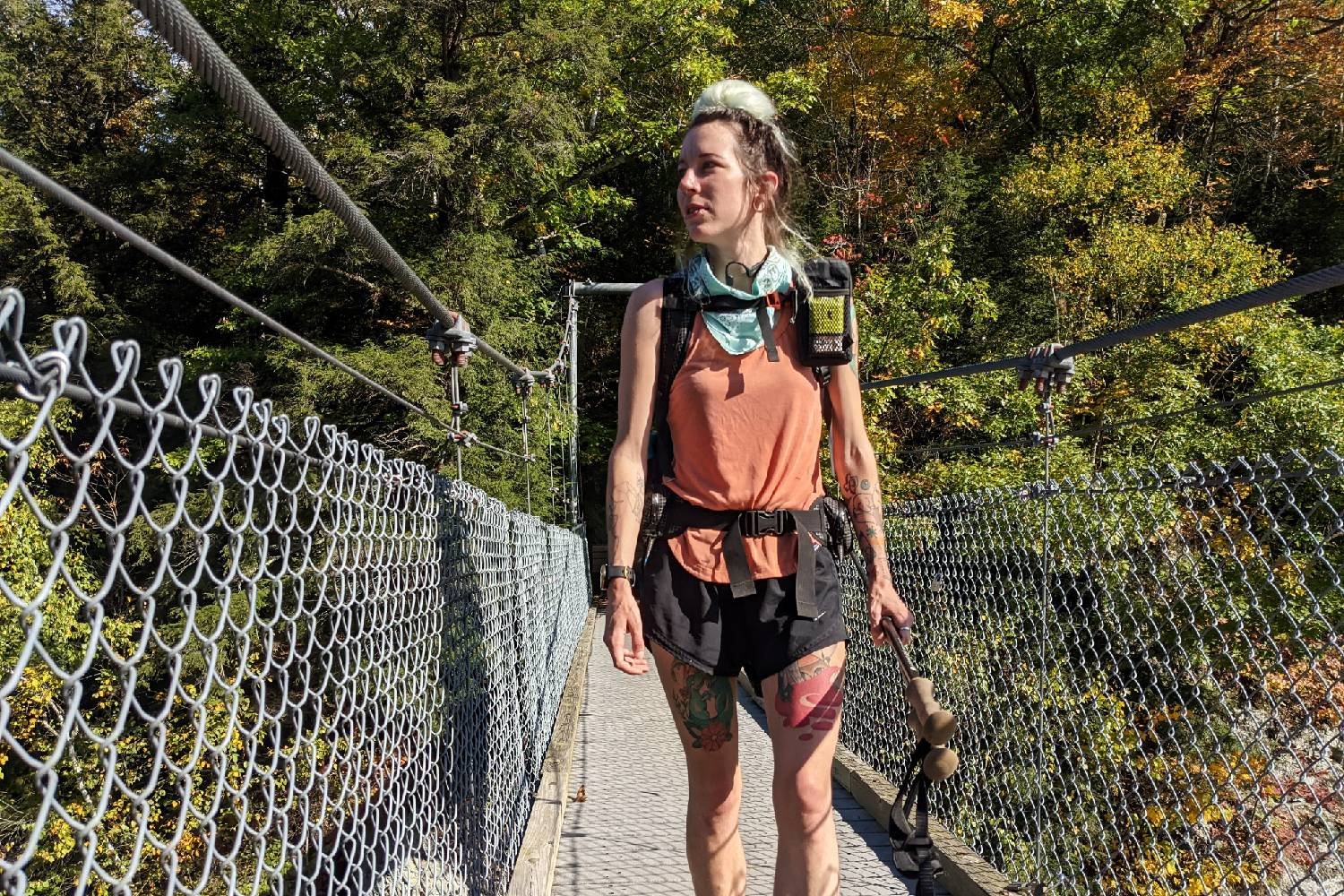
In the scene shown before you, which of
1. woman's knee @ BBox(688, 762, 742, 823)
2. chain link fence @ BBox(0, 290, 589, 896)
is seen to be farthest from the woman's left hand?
chain link fence @ BBox(0, 290, 589, 896)

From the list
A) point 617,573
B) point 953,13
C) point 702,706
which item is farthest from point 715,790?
point 953,13

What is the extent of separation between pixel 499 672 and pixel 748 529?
1223mm

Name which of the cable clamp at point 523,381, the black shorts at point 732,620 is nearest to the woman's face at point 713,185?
the black shorts at point 732,620

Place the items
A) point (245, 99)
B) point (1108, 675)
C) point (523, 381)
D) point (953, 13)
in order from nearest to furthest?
point (245, 99) < point (1108, 675) < point (523, 381) < point (953, 13)

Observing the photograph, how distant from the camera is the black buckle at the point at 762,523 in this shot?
2023 mm

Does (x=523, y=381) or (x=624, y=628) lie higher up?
(x=523, y=381)

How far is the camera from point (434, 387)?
640 inches

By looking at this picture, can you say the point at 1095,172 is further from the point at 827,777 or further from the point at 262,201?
the point at 827,777

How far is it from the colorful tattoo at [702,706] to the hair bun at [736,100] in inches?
40.1

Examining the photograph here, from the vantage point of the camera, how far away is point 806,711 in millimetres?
1975

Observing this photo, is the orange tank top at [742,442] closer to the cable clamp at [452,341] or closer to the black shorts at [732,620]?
the black shorts at [732,620]

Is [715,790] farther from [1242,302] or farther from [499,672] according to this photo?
[1242,302]

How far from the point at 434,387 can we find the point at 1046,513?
14101 mm

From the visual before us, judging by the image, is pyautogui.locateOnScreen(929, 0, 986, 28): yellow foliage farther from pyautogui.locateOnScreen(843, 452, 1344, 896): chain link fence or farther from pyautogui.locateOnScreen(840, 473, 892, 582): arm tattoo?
pyautogui.locateOnScreen(840, 473, 892, 582): arm tattoo
